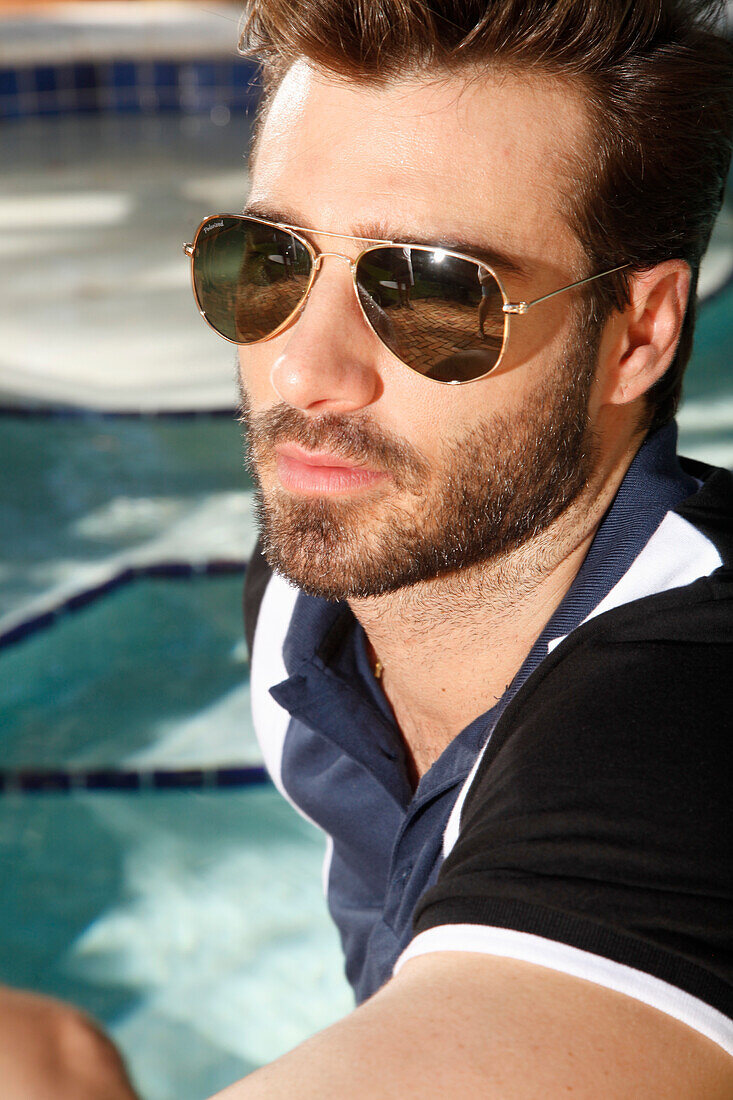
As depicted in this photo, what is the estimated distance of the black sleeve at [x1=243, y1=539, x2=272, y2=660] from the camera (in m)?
2.01

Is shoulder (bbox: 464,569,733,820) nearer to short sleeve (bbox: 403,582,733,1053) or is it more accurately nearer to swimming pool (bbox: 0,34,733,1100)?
short sleeve (bbox: 403,582,733,1053)

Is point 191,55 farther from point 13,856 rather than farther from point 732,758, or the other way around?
point 732,758

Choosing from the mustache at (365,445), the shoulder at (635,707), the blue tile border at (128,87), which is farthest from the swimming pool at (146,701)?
the blue tile border at (128,87)

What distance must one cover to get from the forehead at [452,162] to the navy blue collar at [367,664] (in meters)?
0.33

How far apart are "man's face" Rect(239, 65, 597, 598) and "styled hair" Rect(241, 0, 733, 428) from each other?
3cm

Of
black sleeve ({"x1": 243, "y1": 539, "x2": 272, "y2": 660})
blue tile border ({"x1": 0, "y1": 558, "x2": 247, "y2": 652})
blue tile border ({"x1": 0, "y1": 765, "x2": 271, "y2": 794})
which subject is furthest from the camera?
blue tile border ({"x1": 0, "y1": 558, "x2": 247, "y2": 652})

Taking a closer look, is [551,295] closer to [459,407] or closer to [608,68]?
[459,407]

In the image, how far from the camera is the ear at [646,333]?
60.0 inches

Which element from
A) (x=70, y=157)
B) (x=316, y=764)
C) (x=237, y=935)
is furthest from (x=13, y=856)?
(x=70, y=157)

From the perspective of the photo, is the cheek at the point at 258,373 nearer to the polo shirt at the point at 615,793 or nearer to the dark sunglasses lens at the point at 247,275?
the dark sunglasses lens at the point at 247,275

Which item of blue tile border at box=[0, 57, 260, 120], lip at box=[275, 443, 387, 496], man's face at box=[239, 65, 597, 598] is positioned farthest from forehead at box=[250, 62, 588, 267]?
blue tile border at box=[0, 57, 260, 120]

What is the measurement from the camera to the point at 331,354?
1.40 metres

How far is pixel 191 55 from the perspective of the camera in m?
11.4

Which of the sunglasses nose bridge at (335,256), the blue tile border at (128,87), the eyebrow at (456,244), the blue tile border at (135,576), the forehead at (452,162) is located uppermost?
the forehead at (452,162)
